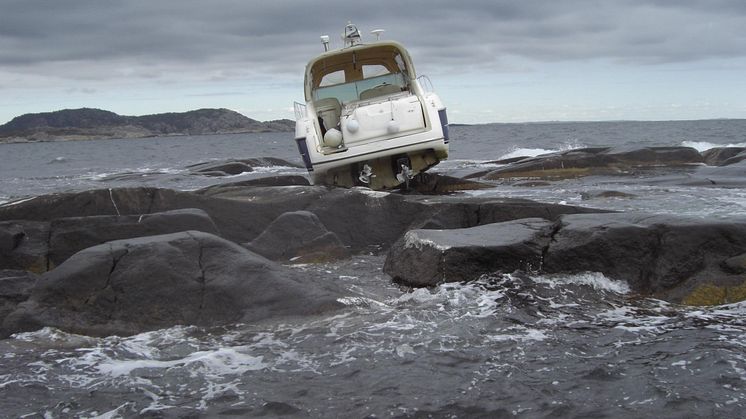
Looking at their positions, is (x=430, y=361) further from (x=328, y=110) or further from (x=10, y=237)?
(x=328, y=110)

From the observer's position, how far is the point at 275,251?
9.22 m

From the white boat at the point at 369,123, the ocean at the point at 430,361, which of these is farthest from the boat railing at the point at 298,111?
the ocean at the point at 430,361

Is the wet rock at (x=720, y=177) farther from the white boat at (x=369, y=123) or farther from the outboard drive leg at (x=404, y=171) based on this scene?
the outboard drive leg at (x=404, y=171)

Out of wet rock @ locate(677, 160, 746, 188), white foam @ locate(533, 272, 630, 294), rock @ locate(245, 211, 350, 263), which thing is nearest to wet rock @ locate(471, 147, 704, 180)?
wet rock @ locate(677, 160, 746, 188)

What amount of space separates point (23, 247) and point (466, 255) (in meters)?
5.38

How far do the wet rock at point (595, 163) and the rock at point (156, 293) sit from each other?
43.7 feet

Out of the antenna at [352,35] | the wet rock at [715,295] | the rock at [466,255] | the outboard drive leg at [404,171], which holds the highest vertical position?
the antenna at [352,35]

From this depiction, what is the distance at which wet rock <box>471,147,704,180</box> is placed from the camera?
19.6 metres

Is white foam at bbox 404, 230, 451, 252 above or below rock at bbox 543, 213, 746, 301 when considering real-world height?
above

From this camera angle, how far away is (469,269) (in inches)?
301

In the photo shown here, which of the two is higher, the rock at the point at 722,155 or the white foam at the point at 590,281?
the white foam at the point at 590,281

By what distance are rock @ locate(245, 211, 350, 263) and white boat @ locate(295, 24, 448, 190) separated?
16.3 ft

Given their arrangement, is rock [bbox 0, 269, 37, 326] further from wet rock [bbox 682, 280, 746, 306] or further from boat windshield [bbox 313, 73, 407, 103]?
boat windshield [bbox 313, 73, 407, 103]

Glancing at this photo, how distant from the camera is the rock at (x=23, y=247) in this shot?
8508 mm
